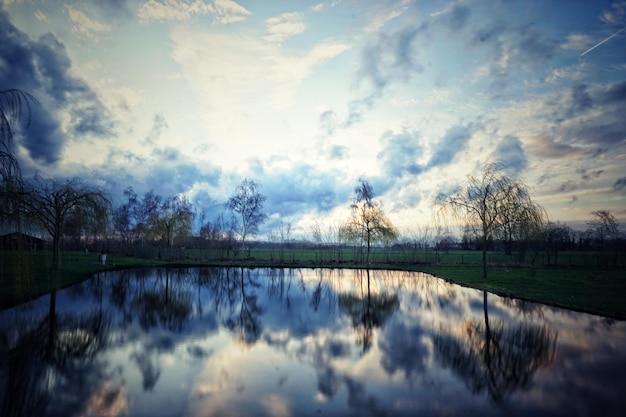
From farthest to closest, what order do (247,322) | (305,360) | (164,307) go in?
1. (164,307)
2. (247,322)
3. (305,360)

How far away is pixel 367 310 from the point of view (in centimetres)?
1313

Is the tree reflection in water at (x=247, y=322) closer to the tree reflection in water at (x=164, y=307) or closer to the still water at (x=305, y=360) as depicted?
the still water at (x=305, y=360)

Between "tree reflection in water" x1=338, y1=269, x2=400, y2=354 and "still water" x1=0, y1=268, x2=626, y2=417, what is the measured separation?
11 cm

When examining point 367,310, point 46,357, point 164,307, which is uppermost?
point 46,357

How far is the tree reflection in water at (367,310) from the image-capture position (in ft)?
31.7

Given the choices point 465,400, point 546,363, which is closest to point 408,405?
point 465,400

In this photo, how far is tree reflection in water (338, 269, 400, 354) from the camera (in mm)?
9648

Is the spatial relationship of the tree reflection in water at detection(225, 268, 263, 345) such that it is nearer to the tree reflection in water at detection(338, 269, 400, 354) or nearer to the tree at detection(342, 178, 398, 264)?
the tree reflection in water at detection(338, 269, 400, 354)

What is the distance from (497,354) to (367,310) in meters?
5.77

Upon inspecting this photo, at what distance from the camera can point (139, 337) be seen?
29.5 ft

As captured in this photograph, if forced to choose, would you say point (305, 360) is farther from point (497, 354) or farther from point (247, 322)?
point (497, 354)

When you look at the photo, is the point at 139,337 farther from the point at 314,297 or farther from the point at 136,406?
the point at 314,297

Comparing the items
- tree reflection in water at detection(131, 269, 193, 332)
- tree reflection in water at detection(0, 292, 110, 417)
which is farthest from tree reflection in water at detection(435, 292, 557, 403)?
tree reflection in water at detection(131, 269, 193, 332)

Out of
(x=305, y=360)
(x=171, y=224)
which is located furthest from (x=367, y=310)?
(x=171, y=224)
